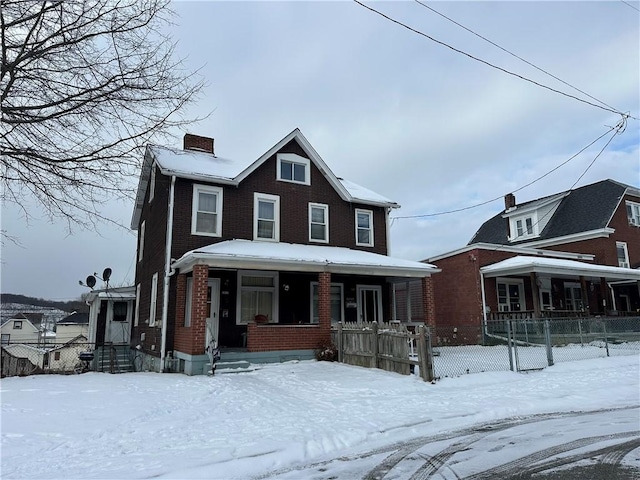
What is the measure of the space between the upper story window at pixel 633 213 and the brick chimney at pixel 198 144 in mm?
25477

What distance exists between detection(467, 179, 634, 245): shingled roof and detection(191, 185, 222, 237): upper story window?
2195 cm

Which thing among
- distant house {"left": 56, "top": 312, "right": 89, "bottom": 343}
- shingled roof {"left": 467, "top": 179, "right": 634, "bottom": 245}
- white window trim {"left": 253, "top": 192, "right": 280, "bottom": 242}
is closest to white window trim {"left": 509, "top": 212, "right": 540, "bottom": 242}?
shingled roof {"left": 467, "top": 179, "right": 634, "bottom": 245}

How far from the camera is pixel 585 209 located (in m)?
27.9

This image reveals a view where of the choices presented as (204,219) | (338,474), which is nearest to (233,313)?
(204,219)

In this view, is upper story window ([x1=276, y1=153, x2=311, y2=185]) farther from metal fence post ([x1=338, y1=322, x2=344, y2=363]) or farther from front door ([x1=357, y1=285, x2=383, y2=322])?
metal fence post ([x1=338, y1=322, x2=344, y2=363])

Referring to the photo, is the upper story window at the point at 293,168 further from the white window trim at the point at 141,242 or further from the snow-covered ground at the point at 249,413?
the snow-covered ground at the point at 249,413

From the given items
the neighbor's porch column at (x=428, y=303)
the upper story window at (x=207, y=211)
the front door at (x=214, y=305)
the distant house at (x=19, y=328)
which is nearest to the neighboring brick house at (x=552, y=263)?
the neighbor's porch column at (x=428, y=303)

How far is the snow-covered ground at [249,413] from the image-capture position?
536 cm

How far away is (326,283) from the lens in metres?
14.7

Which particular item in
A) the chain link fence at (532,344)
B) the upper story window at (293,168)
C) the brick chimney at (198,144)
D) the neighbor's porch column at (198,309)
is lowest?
the chain link fence at (532,344)

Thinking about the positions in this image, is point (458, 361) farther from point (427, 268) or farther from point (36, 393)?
point (36, 393)

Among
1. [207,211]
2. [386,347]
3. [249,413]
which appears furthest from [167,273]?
[249,413]

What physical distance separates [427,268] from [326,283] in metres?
4.36

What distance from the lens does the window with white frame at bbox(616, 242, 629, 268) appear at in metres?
26.5
